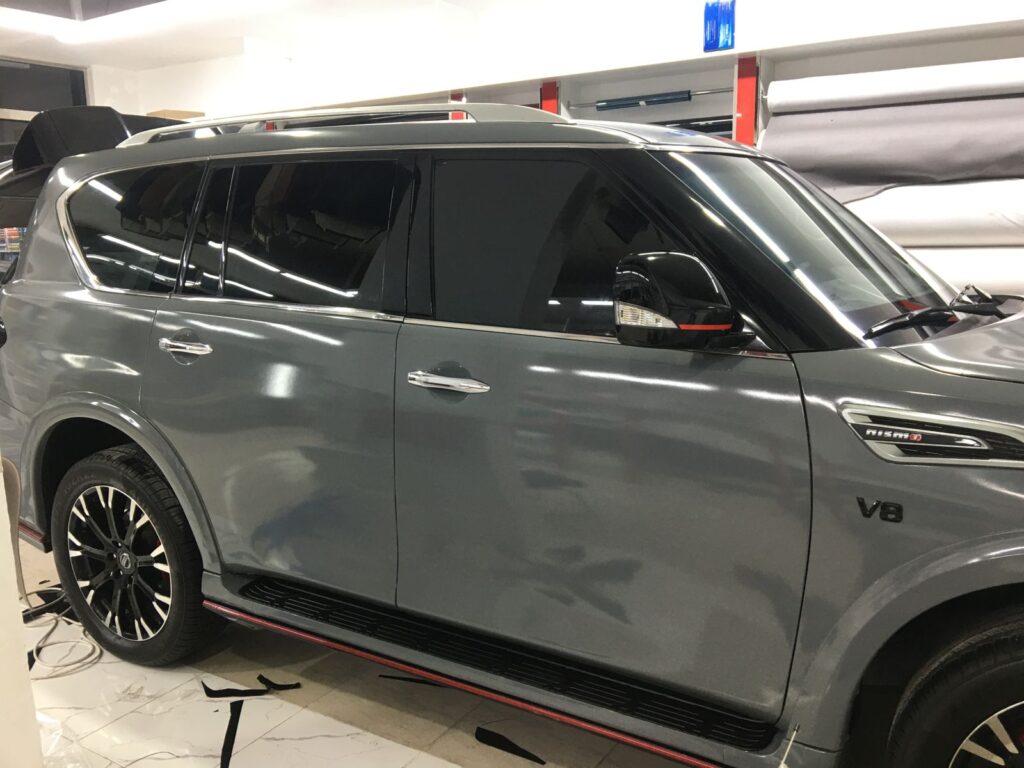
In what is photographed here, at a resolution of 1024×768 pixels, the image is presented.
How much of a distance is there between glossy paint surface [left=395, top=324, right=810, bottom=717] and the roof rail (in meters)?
0.54

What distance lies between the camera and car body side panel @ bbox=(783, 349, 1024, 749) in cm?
138

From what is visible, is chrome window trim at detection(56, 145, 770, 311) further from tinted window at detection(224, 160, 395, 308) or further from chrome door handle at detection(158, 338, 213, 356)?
chrome door handle at detection(158, 338, 213, 356)

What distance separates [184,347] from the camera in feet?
7.75

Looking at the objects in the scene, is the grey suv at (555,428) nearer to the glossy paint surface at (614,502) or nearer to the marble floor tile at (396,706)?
the glossy paint surface at (614,502)

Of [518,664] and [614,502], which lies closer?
[614,502]

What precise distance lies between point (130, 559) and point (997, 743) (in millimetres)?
2333

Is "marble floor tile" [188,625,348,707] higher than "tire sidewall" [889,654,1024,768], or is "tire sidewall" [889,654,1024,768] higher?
"tire sidewall" [889,654,1024,768]

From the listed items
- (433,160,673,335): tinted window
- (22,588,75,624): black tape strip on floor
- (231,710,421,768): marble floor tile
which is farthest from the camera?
(22,588,75,624): black tape strip on floor

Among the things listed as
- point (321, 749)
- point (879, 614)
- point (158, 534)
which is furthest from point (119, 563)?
point (879, 614)

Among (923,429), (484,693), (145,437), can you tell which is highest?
(923,429)

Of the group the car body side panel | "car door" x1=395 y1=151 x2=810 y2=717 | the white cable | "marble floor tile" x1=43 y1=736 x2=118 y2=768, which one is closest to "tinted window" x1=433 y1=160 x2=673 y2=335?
"car door" x1=395 y1=151 x2=810 y2=717

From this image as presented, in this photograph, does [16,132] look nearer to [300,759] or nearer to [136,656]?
[136,656]

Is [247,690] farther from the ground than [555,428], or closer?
closer

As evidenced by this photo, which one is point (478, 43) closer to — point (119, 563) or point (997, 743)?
point (119, 563)
